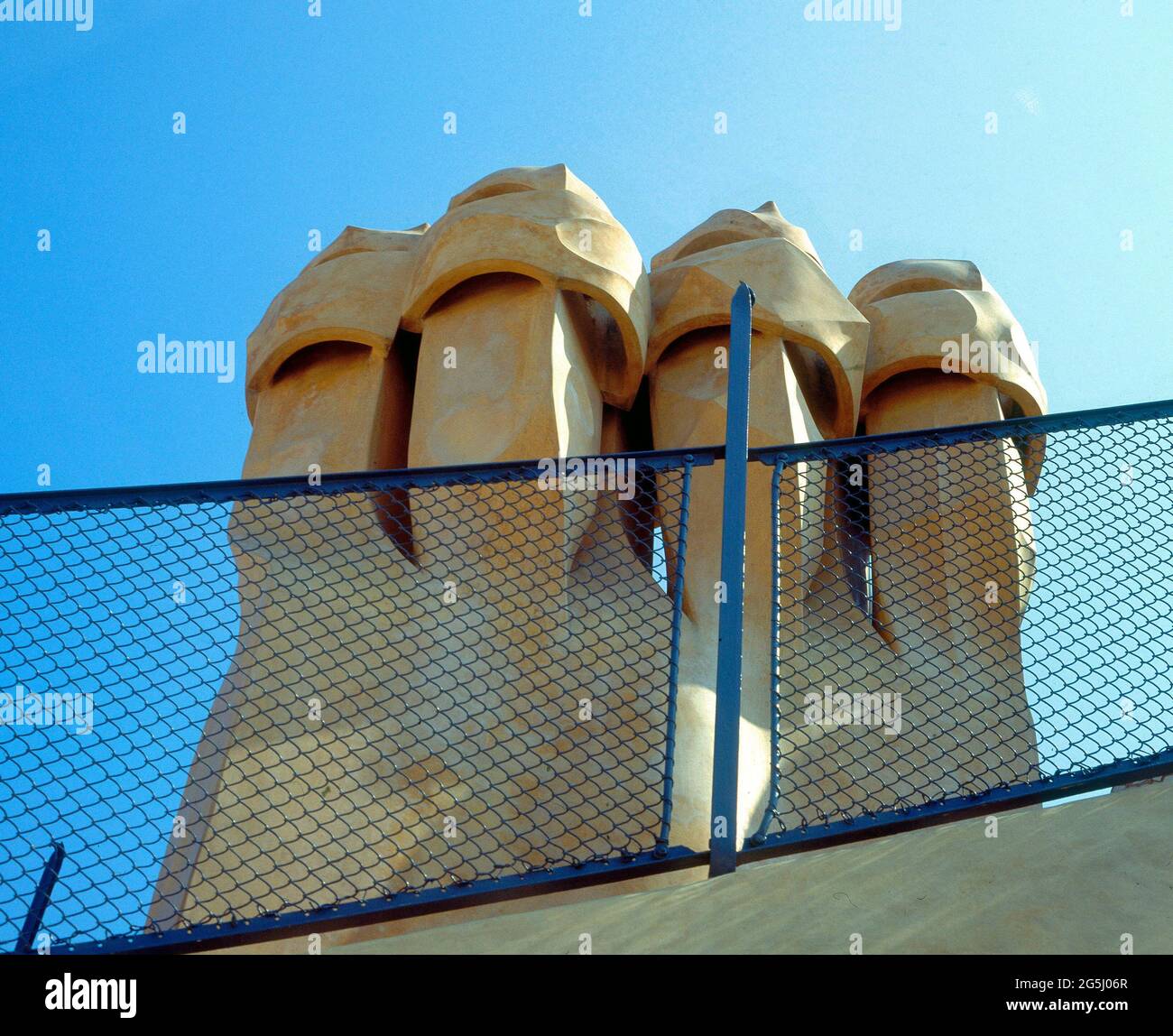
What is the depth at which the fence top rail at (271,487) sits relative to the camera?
15.0ft

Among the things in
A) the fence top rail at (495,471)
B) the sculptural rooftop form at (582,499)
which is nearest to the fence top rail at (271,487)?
the fence top rail at (495,471)

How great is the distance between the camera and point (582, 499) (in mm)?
9328

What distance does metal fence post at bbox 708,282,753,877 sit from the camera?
158 inches

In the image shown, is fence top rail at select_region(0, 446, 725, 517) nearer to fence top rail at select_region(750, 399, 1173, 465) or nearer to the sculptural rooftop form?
fence top rail at select_region(750, 399, 1173, 465)

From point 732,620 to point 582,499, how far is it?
5024 mm

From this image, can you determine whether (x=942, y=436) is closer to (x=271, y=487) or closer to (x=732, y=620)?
Result: (x=732, y=620)

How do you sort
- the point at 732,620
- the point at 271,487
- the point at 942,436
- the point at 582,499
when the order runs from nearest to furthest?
the point at 732,620
the point at 271,487
the point at 942,436
the point at 582,499

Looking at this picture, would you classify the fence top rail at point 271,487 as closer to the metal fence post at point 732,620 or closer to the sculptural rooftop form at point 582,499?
the metal fence post at point 732,620

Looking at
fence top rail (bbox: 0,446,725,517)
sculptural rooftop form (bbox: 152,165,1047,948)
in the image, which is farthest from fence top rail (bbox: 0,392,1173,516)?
sculptural rooftop form (bbox: 152,165,1047,948)

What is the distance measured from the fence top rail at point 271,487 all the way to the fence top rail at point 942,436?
0.79 ft

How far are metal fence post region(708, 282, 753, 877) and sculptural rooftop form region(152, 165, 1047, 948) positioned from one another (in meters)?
3.42

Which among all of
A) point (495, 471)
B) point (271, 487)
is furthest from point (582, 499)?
point (271, 487)
